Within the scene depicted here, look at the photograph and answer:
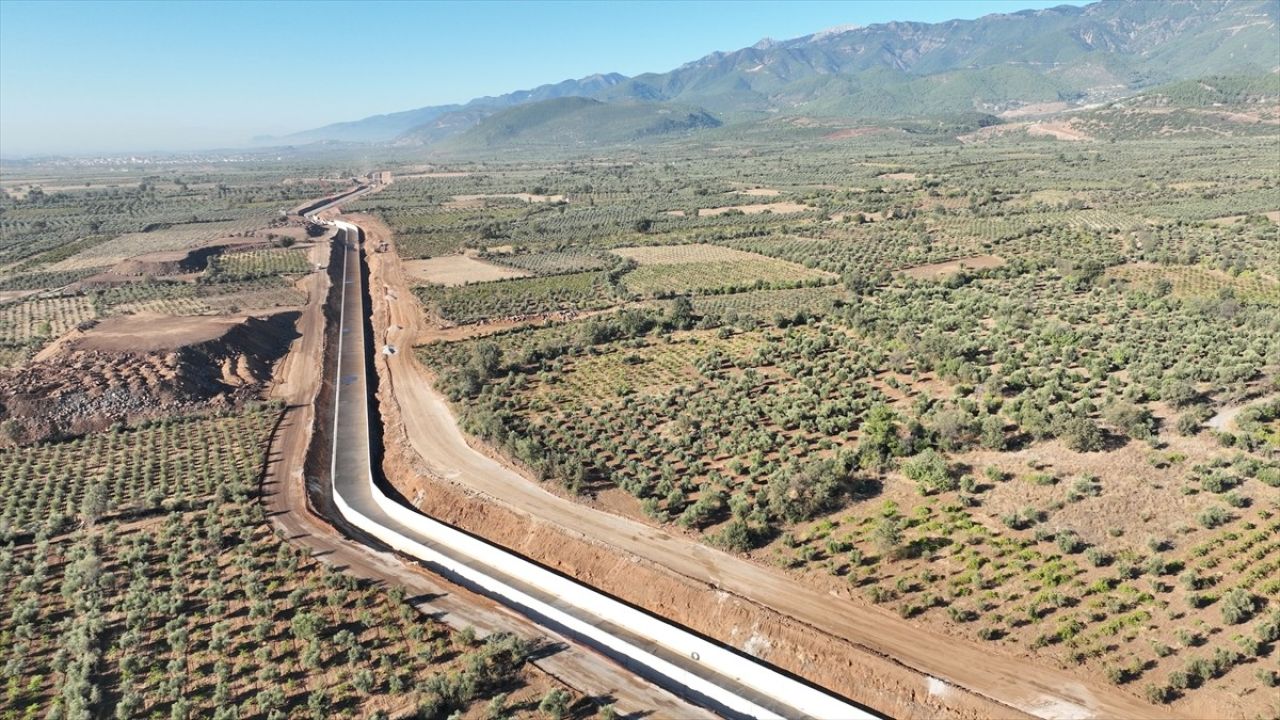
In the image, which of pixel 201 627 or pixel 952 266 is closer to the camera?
pixel 201 627

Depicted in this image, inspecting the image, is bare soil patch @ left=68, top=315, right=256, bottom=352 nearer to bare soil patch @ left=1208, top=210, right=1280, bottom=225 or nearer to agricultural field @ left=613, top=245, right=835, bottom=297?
agricultural field @ left=613, top=245, right=835, bottom=297

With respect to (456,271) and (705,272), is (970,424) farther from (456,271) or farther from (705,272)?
(456,271)

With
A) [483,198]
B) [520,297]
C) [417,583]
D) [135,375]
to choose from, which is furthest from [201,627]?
[483,198]

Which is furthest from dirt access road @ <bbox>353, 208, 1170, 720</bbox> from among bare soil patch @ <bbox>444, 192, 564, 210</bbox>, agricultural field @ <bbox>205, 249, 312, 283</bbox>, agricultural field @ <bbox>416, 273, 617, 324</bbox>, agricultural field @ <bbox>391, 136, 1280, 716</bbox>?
bare soil patch @ <bbox>444, 192, 564, 210</bbox>

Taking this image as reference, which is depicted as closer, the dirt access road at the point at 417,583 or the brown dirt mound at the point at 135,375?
the dirt access road at the point at 417,583

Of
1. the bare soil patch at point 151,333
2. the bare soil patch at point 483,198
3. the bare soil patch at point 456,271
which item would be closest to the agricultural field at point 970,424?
the bare soil patch at point 456,271

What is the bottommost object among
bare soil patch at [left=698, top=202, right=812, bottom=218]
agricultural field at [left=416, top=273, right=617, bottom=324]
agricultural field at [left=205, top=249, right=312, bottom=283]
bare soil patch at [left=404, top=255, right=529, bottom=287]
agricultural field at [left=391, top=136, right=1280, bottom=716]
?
agricultural field at [left=391, top=136, right=1280, bottom=716]

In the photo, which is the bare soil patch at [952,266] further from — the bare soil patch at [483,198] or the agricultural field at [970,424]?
the bare soil patch at [483,198]
